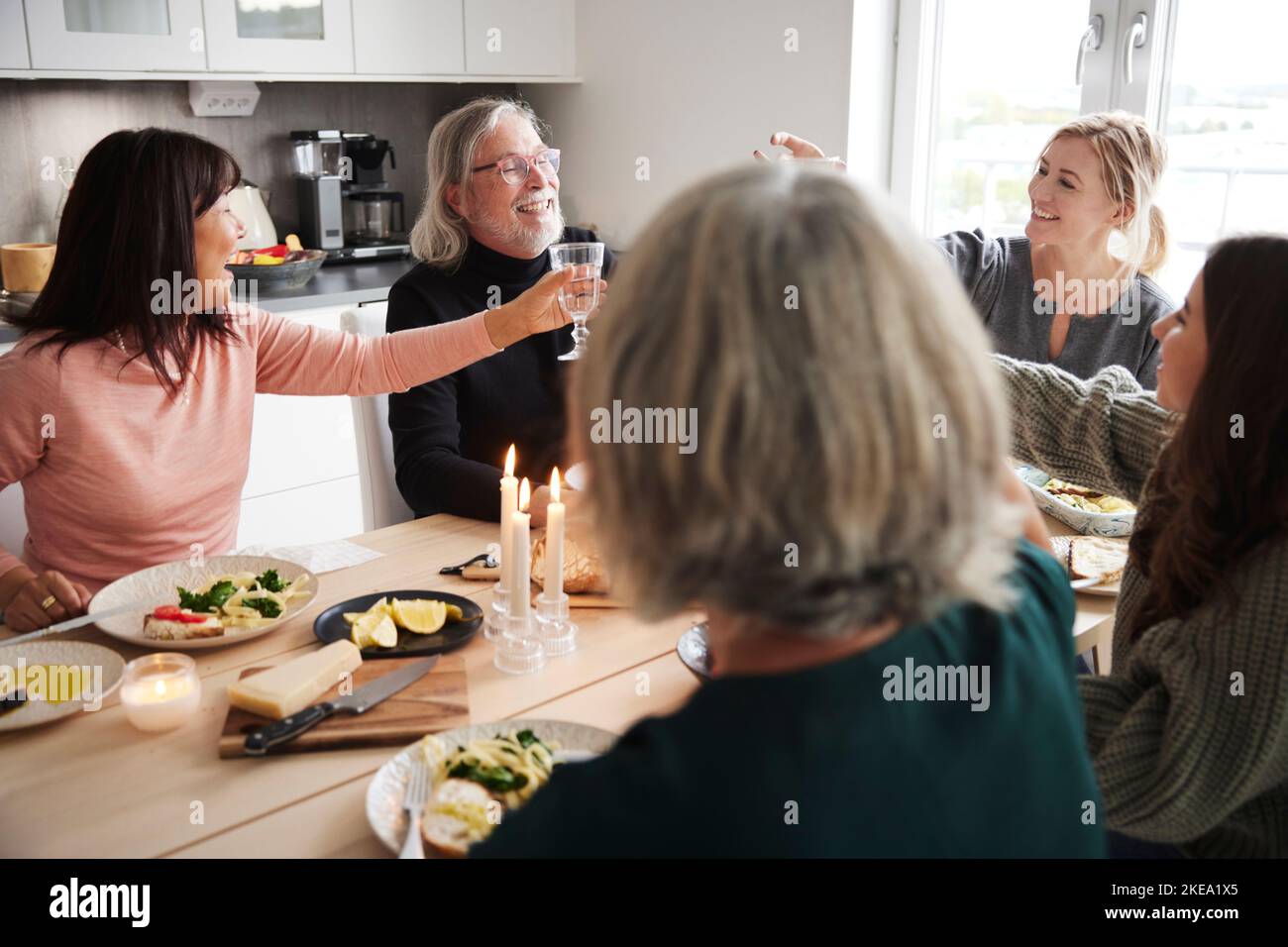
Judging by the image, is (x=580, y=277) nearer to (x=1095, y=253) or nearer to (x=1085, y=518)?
(x=1085, y=518)

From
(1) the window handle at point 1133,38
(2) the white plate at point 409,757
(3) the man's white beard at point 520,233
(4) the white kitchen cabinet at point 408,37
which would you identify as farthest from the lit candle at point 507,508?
(4) the white kitchen cabinet at point 408,37

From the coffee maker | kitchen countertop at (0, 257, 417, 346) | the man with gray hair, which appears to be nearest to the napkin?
the man with gray hair

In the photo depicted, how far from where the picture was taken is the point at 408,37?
3.50 metres

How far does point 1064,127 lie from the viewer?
2.43 meters

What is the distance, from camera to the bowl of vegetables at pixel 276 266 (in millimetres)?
3168

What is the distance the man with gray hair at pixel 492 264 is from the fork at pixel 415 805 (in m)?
1.20

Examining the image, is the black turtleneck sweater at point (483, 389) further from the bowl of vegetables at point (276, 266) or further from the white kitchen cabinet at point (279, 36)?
the white kitchen cabinet at point (279, 36)

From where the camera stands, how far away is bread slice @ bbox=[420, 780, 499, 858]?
0.98m

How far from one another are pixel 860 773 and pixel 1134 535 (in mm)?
921

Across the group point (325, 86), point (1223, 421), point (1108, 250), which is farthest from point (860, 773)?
point (325, 86)

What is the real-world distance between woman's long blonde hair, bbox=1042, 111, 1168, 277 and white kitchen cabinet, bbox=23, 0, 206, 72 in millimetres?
2242

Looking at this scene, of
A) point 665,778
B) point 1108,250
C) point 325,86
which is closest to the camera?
point 665,778

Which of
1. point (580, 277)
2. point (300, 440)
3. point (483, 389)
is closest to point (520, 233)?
point (483, 389)
